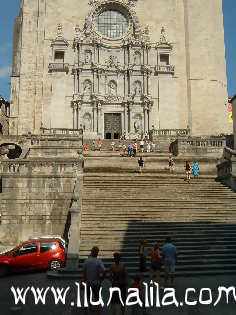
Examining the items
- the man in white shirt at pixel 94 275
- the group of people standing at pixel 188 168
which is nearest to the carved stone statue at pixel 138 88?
the group of people standing at pixel 188 168

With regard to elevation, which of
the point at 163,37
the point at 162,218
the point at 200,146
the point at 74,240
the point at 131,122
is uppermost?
the point at 163,37

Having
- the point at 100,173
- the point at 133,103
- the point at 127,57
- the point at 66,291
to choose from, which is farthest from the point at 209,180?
the point at 127,57

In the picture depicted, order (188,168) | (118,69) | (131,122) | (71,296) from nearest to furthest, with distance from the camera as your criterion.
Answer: (71,296) < (188,168) < (131,122) < (118,69)

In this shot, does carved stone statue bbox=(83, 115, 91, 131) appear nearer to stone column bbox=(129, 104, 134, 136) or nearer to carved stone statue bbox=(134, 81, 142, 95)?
stone column bbox=(129, 104, 134, 136)

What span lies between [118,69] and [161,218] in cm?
2512

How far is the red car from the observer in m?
12.6

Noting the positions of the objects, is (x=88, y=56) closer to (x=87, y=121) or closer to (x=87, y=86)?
(x=87, y=86)

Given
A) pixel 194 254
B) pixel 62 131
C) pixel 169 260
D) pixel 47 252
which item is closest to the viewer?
pixel 169 260

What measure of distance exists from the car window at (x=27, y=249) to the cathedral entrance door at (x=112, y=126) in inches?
957

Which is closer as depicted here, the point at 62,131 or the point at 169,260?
the point at 169,260

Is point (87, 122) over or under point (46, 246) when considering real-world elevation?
over

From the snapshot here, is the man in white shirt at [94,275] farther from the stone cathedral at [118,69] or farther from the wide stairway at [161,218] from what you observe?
the stone cathedral at [118,69]

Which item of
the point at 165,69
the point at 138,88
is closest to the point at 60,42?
the point at 138,88

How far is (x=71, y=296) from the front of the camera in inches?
361
